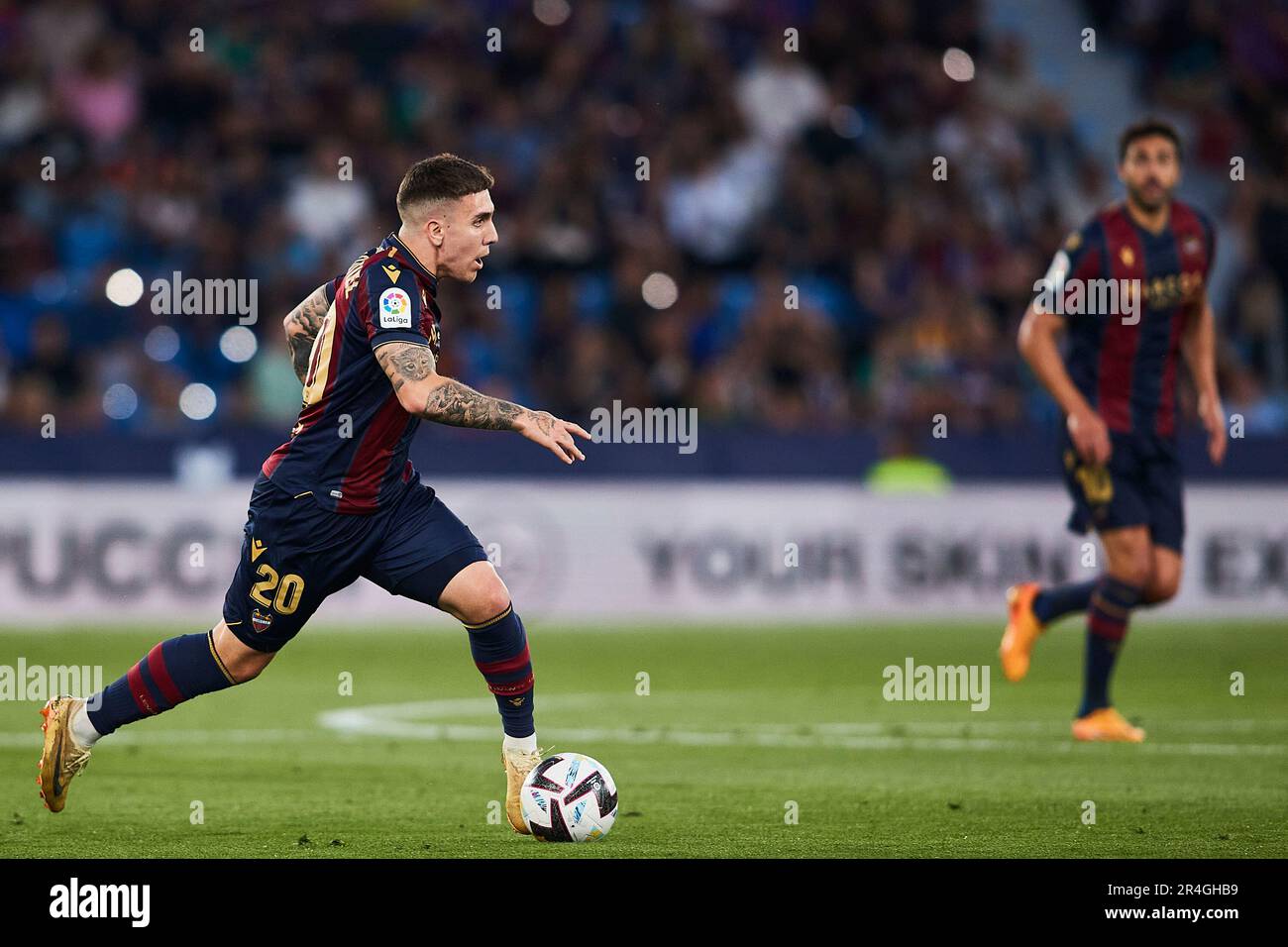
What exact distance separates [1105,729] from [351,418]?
4208 millimetres

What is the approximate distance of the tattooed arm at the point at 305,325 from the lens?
264 inches

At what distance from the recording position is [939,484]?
50.6 ft

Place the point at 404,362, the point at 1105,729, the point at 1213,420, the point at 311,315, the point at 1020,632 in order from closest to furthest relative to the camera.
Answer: the point at 404,362
the point at 311,315
the point at 1105,729
the point at 1213,420
the point at 1020,632

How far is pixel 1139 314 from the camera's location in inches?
360

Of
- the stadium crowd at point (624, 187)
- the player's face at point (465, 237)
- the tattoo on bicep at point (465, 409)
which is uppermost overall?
the stadium crowd at point (624, 187)

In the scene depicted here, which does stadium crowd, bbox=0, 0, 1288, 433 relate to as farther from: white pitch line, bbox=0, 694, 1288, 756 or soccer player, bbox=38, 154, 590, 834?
soccer player, bbox=38, 154, 590, 834

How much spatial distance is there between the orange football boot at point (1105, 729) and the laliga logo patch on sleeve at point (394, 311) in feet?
14.2

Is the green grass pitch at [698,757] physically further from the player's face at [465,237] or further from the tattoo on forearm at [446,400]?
the player's face at [465,237]

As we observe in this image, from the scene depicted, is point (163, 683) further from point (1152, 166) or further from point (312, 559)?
point (1152, 166)

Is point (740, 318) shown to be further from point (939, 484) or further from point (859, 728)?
point (859, 728)

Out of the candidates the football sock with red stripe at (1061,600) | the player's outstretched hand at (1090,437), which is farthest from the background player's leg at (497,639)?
the football sock with red stripe at (1061,600)

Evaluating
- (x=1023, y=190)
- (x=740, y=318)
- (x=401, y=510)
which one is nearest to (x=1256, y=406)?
(x=1023, y=190)

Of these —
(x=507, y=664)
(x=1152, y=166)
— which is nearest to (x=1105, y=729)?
(x=1152, y=166)

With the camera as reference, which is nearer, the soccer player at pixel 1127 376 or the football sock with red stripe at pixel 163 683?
the football sock with red stripe at pixel 163 683
